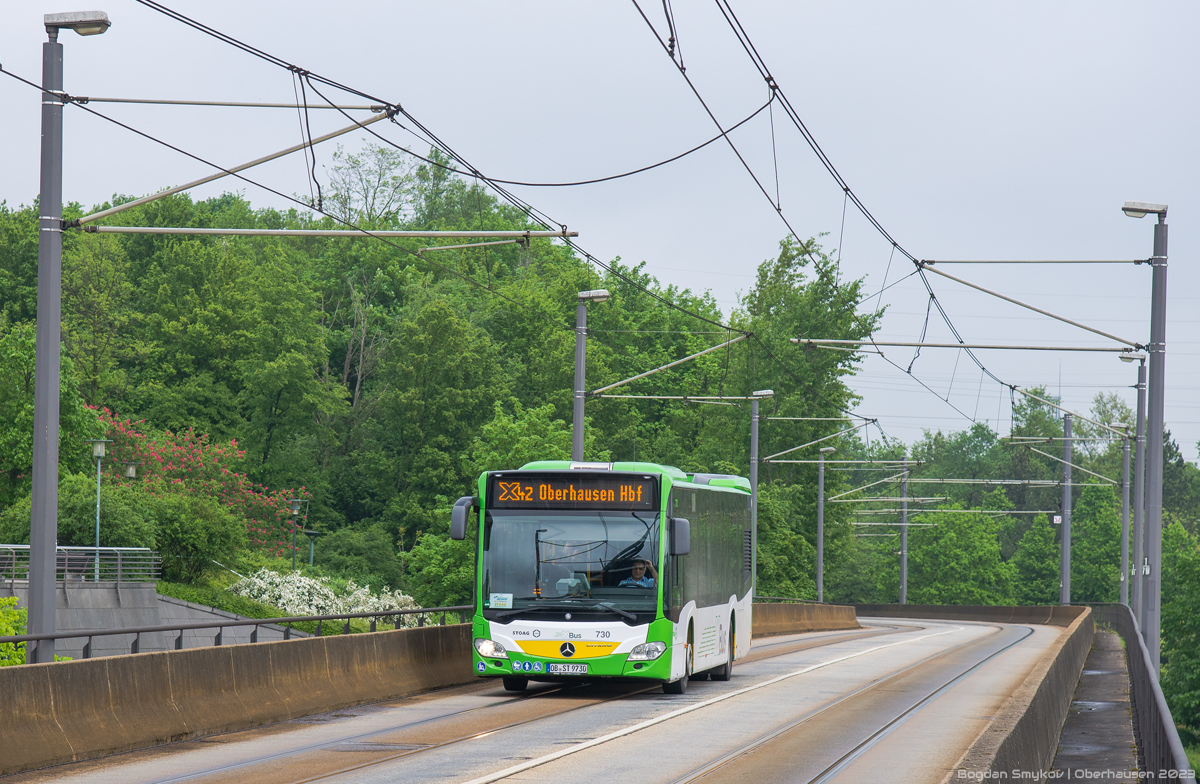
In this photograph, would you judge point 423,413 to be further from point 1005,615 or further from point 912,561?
point 912,561

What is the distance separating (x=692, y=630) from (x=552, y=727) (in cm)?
527

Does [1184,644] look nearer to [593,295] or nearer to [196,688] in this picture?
[593,295]

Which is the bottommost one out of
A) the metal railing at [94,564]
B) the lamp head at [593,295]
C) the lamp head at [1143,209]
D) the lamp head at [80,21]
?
the metal railing at [94,564]

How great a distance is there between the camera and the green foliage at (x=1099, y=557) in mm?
127875

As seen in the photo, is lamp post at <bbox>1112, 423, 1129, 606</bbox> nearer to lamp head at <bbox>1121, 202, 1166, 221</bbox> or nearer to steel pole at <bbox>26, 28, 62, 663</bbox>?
lamp head at <bbox>1121, 202, 1166, 221</bbox>

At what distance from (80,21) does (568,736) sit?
8.57 m

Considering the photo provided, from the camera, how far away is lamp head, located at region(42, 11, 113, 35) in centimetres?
1480

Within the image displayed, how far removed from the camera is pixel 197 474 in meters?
65.8

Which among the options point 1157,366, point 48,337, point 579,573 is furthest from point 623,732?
point 1157,366

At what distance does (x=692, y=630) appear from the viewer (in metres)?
20.7

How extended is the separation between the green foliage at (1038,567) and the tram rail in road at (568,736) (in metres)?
111

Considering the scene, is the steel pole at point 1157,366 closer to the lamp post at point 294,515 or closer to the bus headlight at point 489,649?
the bus headlight at point 489,649

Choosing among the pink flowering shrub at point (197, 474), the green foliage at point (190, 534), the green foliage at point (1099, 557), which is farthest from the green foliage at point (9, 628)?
the green foliage at point (1099, 557)

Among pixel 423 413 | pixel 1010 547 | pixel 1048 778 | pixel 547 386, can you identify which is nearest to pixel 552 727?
pixel 1048 778
